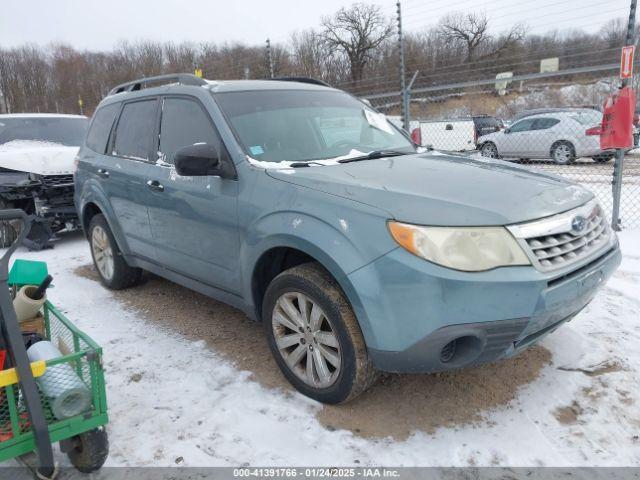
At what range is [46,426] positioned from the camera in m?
2.01

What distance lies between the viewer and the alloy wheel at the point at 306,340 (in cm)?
262

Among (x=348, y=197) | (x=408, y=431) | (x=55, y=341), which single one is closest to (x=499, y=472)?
(x=408, y=431)

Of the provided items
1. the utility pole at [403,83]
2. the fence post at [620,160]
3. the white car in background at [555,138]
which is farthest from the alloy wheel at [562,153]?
the fence post at [620,160]

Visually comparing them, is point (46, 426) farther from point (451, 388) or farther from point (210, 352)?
point (451, 388)

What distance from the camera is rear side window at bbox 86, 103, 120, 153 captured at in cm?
460

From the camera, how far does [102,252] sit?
4879 millimetres

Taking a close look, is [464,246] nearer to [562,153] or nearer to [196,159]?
[196,159]

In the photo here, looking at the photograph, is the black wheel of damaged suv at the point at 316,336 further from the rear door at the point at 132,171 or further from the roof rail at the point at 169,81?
the roof rail at the point at 169,81

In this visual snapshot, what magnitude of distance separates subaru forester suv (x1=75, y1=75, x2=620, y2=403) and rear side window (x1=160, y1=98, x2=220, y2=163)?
0.05 feet

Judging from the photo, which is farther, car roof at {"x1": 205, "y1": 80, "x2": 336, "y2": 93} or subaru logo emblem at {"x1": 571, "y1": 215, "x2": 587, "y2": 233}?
car roof at {"x1": 205, "y1": 80, "x2": 336, "y2": 93}

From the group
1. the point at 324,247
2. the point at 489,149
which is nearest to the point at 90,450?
the point at 324,247

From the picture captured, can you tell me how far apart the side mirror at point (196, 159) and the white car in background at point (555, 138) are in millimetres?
12005

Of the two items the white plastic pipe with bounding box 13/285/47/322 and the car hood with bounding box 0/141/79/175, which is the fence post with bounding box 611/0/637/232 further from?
the car hood with bounding box 0/141/79/175

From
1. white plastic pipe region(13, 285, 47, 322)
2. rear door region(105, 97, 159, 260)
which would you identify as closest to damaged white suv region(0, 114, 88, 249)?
rear door region(105, 97, 159, 260)
